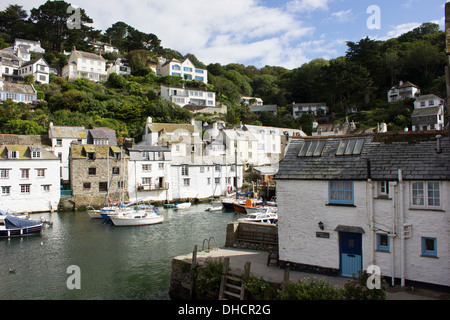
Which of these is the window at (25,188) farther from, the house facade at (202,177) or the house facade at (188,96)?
the house facade at (188,96)

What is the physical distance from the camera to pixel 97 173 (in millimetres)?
48812

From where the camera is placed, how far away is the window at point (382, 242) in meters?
12.9

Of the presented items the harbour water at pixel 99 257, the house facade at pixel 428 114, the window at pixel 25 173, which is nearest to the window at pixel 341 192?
the harbour water at pixel 99 257

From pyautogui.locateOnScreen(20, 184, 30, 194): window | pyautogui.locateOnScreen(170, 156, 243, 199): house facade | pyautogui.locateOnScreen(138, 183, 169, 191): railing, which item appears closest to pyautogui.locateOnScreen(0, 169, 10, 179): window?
pyautogui.locateOnScreen(20, 184, 30, 194): window

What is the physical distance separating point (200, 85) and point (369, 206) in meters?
84.6

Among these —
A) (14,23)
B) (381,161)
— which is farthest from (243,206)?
(14,23)

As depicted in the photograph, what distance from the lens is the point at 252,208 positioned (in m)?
43.8

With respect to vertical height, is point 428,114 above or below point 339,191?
above

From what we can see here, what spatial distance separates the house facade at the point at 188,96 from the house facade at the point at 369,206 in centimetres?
7311

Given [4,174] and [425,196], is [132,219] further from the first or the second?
[425,196]
